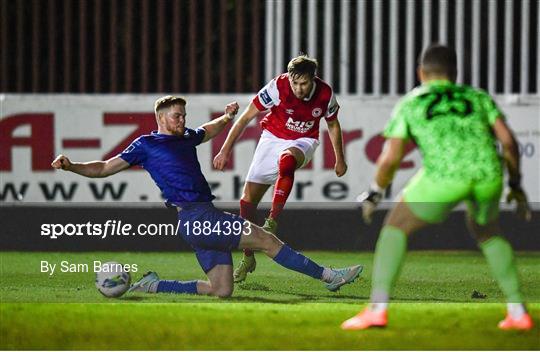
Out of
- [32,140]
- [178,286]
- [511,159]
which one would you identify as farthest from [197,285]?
[32,140]

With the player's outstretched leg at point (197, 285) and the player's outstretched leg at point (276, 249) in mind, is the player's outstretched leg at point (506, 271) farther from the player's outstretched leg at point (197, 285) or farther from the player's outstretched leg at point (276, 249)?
the player's outstretched leg at point (197, 285)

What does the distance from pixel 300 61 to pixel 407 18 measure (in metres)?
4.89

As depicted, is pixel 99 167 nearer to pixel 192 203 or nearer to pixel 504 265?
pixel 192 203

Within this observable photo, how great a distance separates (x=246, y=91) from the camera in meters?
13.5

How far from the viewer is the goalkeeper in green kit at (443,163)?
6.57 meters

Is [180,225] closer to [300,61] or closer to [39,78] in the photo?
[300,61]

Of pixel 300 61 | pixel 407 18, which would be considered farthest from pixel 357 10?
pixel 300 61

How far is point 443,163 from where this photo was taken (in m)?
6.59

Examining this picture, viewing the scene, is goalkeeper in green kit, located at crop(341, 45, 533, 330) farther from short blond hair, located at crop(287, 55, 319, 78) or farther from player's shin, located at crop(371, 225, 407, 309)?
short blond hair, located at crop(287, 55, 319, 78)

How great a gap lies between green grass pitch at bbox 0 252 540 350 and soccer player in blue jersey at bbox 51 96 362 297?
0.22 meters

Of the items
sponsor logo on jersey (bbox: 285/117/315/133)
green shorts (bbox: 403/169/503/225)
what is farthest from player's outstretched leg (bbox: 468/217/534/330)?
sponsor logo on jersey (bbox: 285/117/315/133)

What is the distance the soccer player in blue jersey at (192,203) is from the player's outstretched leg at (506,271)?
1590 millimetres

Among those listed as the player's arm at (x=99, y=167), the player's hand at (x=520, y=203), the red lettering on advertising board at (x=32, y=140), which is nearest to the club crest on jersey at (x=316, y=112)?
the player's arm at (x=99, y=167)

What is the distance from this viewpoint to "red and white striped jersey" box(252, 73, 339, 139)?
29.1ft
